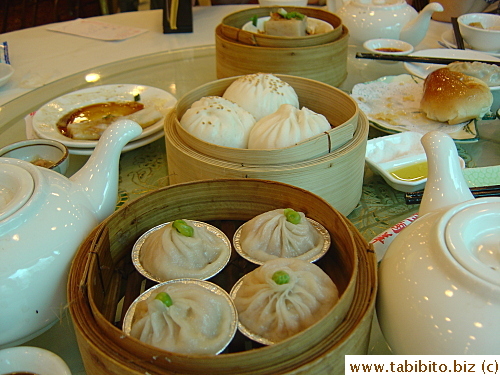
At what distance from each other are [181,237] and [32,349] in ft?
1.19

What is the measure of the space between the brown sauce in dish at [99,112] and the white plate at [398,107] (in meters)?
0.99

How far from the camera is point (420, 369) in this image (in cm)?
76

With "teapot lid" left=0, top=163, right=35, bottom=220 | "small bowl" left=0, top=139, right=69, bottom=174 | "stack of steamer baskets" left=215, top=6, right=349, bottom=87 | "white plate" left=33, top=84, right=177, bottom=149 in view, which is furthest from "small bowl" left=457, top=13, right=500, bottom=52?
"teapot lid" left=0, top=163, right=35, bottom=220

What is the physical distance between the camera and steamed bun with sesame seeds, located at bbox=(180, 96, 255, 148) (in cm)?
141

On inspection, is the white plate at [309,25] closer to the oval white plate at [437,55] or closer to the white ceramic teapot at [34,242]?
the oval white plate at [437,55]

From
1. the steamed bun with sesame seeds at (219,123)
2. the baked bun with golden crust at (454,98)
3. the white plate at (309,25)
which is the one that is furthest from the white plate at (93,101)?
the baked bun with golden crust at (454,98)

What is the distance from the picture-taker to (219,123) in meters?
1.43

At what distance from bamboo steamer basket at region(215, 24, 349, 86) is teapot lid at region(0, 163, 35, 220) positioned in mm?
1154

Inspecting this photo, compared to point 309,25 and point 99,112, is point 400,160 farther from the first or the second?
point 99,112

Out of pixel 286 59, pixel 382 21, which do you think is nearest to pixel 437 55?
pixel 382 21

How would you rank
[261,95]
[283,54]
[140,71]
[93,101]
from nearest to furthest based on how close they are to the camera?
[261,95], [283,54], [93,101], [140,71]

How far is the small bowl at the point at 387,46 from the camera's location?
233cm

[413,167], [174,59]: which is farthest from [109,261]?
[174,59]

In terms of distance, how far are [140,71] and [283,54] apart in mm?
879
